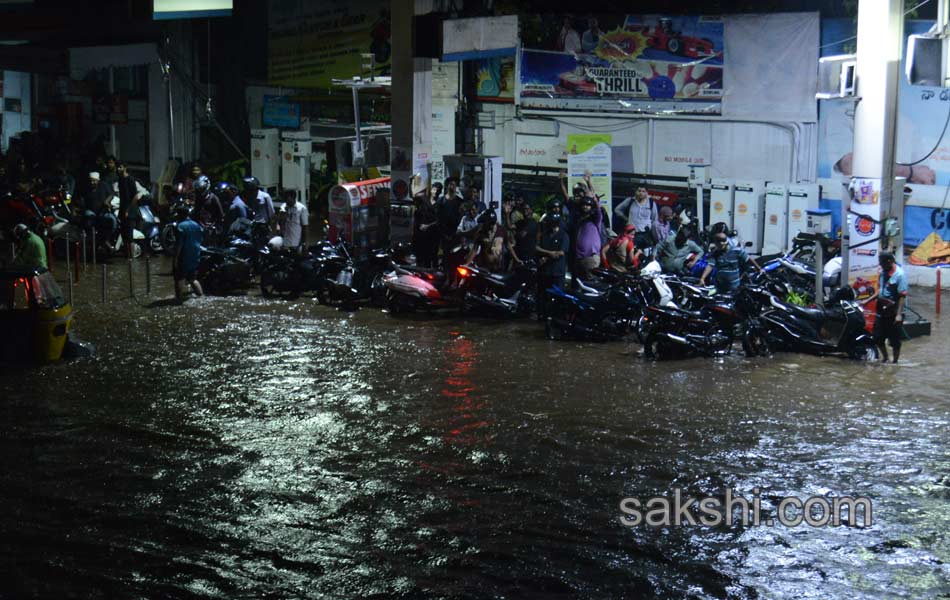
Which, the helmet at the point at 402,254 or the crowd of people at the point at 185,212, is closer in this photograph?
the crowd of people at the point at 185,212

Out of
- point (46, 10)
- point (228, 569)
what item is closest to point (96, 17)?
point (46, 10)

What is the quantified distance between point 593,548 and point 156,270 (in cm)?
1599

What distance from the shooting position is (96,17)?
3188 cm

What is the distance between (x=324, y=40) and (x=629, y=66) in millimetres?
8784

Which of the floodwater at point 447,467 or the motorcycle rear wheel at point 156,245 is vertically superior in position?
the motorcycle rear wheel at point 156,245

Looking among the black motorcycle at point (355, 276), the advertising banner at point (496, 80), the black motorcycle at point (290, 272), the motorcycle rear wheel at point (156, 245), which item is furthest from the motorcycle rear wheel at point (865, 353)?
the motorcycle rear wheel at point (156, 245)

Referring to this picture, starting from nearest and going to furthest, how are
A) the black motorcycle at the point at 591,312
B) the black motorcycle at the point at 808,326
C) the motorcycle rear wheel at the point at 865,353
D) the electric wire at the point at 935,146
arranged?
the motorcycle rear wheel at the point at 865,353 < the black motorcycle at the point at 808,326 < the black motorcycle at the point at 591,312 < the electric wire at the point at 935,146

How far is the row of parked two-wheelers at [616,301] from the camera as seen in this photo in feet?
51.8

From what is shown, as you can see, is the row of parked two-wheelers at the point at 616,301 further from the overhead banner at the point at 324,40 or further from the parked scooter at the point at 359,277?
the overhead banner at the point at 324,40

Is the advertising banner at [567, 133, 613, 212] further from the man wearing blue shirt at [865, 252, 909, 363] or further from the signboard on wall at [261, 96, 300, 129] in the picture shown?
the signboard on wall at [261, 96, 300, 129]

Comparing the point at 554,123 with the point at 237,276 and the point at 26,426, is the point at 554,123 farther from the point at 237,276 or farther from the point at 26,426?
the point at 26,426

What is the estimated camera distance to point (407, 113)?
72.2 ft

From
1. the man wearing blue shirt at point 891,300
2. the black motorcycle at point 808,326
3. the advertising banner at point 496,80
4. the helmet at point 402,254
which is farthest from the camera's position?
the advertising banner at point 496,80

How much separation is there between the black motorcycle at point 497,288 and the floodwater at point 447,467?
158 cm
